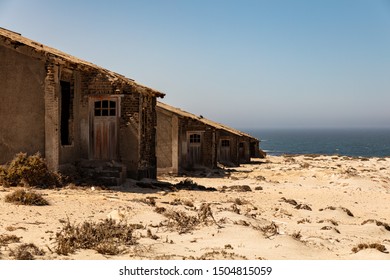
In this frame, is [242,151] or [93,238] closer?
[93,238]

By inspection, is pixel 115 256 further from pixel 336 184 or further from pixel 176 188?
pixel 336 184

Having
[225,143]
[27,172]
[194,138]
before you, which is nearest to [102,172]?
[27,172]

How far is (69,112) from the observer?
1752cm

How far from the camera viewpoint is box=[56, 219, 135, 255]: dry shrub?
772 cm

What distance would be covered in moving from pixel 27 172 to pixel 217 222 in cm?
722

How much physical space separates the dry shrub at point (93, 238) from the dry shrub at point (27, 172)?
6.44 metres

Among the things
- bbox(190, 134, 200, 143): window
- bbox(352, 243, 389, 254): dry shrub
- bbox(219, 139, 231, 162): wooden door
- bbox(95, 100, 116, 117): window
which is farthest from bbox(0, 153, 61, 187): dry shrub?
bbox(219, 139, 231, 162): wooden door

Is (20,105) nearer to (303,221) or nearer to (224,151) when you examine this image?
(303,221)

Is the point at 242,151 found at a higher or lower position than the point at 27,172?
higher

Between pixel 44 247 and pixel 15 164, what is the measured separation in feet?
25.3

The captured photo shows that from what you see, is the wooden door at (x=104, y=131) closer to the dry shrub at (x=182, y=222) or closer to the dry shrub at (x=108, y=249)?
the dry shrub at (x=182, y=222)

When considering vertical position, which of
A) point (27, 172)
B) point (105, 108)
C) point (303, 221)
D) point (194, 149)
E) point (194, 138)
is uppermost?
point (105, 108)

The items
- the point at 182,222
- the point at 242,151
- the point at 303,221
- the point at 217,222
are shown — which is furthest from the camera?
the point at 242,151

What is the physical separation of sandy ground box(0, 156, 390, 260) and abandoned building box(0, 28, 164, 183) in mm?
1778
